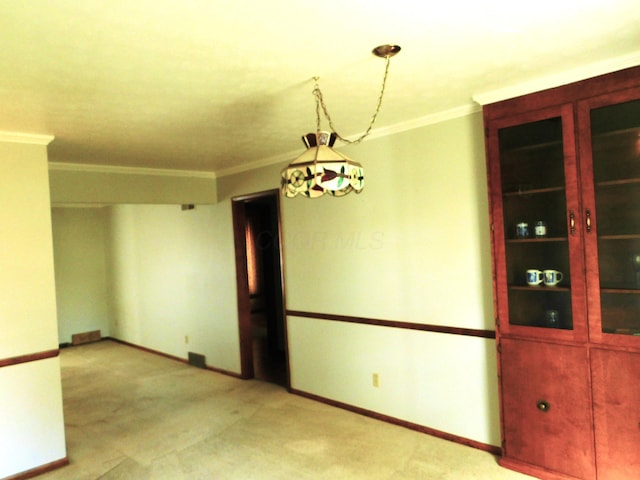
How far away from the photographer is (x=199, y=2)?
146 centimetres

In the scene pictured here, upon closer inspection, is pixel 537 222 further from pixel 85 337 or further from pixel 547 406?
pixel 85 337

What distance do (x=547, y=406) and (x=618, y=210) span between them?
3.97 ft

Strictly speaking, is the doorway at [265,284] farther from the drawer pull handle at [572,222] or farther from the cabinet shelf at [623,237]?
the cabinet shelf at [623,237]

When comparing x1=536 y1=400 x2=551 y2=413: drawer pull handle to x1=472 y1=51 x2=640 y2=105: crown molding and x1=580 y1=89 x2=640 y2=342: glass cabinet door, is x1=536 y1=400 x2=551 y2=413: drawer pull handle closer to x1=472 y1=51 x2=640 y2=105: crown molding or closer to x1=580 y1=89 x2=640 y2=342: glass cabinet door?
x1=580 y1=89 x2=640 y2=342: glass cabinet door

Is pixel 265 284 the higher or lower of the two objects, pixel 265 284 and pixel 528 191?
the lower

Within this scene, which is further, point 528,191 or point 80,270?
point 80,270

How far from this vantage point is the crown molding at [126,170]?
382cm

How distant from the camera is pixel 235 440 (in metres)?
3.25

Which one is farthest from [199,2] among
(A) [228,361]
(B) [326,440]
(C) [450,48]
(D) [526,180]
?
(A) [228,361]

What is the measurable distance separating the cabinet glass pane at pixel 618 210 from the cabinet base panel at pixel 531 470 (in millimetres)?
922

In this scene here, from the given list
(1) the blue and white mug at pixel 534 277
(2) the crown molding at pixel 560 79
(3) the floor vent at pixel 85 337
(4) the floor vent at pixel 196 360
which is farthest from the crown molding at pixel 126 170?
(3) the floor vent at pixel 85 337

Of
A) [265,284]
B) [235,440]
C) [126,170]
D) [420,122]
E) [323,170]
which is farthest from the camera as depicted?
[265,284]

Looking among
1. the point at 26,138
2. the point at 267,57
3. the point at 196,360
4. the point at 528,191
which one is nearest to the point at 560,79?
the point at 528,191

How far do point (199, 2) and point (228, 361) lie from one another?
427 cm
